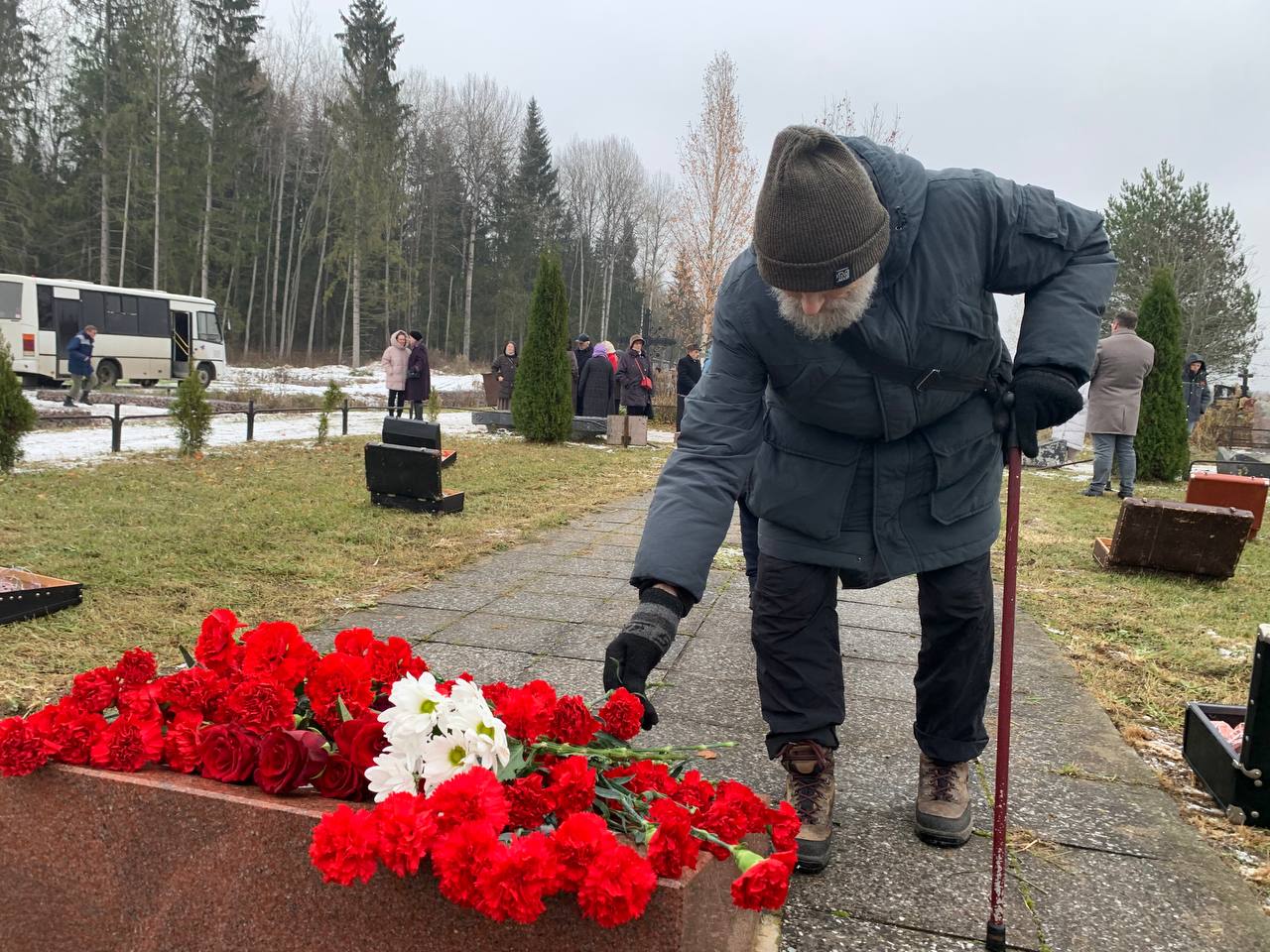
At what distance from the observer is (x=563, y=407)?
14438mm

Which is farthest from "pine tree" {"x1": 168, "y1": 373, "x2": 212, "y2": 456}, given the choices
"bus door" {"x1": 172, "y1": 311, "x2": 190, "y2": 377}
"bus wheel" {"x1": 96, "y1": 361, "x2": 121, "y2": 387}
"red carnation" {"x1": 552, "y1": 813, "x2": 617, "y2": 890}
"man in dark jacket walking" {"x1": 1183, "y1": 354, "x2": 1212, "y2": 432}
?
"man in dark jacket walking" {"x1": 1183, "y1": 354, "x2": 1212, "y2": 432}

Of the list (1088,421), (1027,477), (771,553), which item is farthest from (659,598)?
(1027,477)

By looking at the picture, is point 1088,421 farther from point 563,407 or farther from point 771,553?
point 771,553

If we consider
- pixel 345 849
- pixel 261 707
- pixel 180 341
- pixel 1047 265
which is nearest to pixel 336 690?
pixel 261 707

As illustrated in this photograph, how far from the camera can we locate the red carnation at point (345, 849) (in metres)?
1.23

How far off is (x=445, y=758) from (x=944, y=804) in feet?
4.80

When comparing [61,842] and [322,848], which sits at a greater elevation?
[322,848]

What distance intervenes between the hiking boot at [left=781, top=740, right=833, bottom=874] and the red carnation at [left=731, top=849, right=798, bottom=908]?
91 centimetres

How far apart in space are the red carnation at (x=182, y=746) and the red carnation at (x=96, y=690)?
198mm

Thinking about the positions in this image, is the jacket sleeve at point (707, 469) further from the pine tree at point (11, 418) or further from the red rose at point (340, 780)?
the pine tree at point (11, 418)

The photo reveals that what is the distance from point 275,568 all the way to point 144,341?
22186mm

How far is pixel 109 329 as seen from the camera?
22.8 m

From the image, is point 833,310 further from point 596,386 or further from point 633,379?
point 596,386

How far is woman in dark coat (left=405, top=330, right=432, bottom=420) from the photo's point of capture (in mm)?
15328
